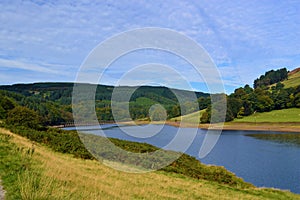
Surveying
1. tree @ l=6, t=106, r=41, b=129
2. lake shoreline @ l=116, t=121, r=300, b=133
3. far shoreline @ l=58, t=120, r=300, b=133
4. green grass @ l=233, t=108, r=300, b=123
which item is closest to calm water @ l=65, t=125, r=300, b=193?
tree @ l=6, t=106, r=41, b=129

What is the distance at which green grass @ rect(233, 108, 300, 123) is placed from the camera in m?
102

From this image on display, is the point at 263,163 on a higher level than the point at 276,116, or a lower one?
lower

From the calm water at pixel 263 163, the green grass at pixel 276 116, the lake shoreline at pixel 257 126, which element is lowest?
the calm water at pixel 263 163

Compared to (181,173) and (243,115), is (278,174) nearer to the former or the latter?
(181,173)

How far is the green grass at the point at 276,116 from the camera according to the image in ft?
336

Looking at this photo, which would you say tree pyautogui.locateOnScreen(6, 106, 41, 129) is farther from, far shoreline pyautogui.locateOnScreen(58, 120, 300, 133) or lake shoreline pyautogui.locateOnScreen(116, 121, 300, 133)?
lake shoreline pyautogui.locateOnScreen(116, 121, 300, 133)

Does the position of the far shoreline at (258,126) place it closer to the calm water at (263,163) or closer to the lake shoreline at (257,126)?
the lake shoreline at (257,126)

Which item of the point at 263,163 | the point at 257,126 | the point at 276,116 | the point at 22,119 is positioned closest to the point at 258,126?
the point at 257,126

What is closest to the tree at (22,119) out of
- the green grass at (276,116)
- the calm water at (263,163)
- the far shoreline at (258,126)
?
the calm water at (263,163)

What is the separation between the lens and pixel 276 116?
4341 inches

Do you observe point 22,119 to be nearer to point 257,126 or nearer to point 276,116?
point 257,126

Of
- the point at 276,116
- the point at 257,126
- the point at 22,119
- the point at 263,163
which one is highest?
the point at 22,119

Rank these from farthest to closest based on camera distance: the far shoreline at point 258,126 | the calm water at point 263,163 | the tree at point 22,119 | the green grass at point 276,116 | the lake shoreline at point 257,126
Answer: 1. the green grass at point 276,116
2. the lake shoreline at point 257,126
3. the far shoreline at point 258,126
4. the tree at point 22,119
5. the calm water at point 263,163

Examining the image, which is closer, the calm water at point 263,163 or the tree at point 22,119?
the calm water at point 263,163
